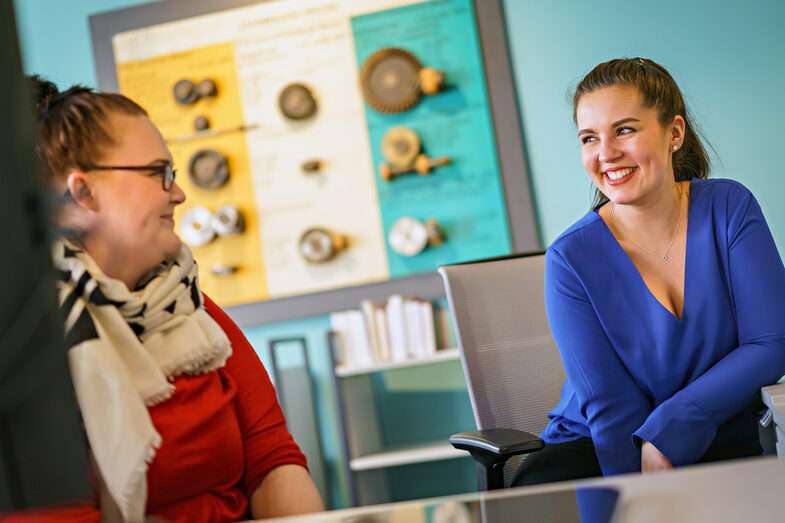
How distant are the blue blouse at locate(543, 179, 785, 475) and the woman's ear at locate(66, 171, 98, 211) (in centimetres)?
102

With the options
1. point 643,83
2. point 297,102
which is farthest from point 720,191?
point 297,102

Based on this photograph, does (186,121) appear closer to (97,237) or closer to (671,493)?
(97,237)

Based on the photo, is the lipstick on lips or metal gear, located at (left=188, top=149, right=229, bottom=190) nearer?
the lipstick on lips

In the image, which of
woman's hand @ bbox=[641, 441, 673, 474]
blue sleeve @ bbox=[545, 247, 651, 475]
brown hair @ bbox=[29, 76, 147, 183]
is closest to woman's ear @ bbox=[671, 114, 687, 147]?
blue sleeve @ bbox=[545, 247, 651, 475]

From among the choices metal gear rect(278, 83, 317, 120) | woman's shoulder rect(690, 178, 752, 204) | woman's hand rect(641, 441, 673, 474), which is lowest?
woman's hand rect(641, 441, 673, 474)

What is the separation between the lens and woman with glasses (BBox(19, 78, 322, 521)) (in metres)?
0.91

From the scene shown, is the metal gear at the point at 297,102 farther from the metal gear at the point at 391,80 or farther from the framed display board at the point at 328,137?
the metal gear at the point at 391,80

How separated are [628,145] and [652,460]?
68cm

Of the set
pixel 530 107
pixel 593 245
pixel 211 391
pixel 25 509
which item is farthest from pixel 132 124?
pixel 530 107

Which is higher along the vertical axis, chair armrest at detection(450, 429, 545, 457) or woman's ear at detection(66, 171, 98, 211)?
woman's ear at detection(66, 171, 98, 211)

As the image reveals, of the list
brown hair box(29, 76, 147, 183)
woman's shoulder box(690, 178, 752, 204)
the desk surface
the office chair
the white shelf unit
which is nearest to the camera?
the desk surface

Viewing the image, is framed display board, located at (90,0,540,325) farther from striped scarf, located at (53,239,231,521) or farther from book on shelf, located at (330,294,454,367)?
striped scarf, located at (53,239,231,521)

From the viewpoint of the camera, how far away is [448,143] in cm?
352

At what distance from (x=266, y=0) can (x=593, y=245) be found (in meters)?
2.62
